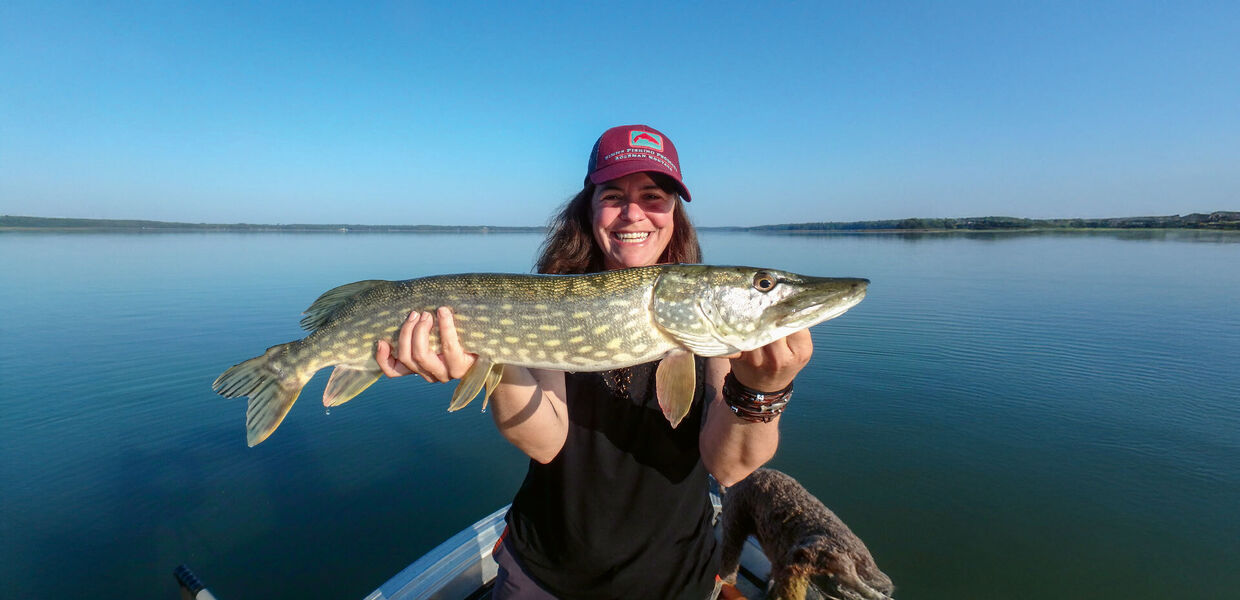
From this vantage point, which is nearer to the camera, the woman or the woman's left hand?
the woman's left hand

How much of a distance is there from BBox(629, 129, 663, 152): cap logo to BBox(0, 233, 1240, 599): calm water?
4.73 metres

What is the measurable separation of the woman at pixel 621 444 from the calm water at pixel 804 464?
12.2ft

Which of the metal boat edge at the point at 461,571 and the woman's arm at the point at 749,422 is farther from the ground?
the woman's arm at the point at 749,422

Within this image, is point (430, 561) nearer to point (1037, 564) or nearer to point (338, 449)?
point (338, 449)

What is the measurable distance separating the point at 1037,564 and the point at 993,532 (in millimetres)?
478

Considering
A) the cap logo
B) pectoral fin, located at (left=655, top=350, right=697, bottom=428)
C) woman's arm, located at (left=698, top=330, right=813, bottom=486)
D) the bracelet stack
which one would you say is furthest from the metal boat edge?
the cap logo

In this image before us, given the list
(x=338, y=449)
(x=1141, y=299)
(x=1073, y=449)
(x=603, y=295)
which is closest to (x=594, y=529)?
(x=603, y=295)

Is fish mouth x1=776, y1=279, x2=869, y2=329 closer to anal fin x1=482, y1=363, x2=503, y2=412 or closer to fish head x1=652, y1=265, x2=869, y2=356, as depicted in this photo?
fish head x1=652, y1=265, x2=869, y2=356

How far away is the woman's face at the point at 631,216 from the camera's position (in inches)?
97.7

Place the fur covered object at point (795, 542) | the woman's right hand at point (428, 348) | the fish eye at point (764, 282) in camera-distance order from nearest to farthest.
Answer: the fish eye at point (764, 282), the woman's right hand at point (428, 348), the fur covered object at point (795, 542)

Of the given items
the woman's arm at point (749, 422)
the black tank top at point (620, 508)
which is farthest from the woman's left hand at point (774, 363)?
the black tank top at point (620, 508)

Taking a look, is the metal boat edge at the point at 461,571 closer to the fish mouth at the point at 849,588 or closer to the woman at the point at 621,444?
the fish mouth at the point at 849,588

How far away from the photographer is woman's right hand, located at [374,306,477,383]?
2303 millimetres

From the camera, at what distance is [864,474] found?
249 inches
